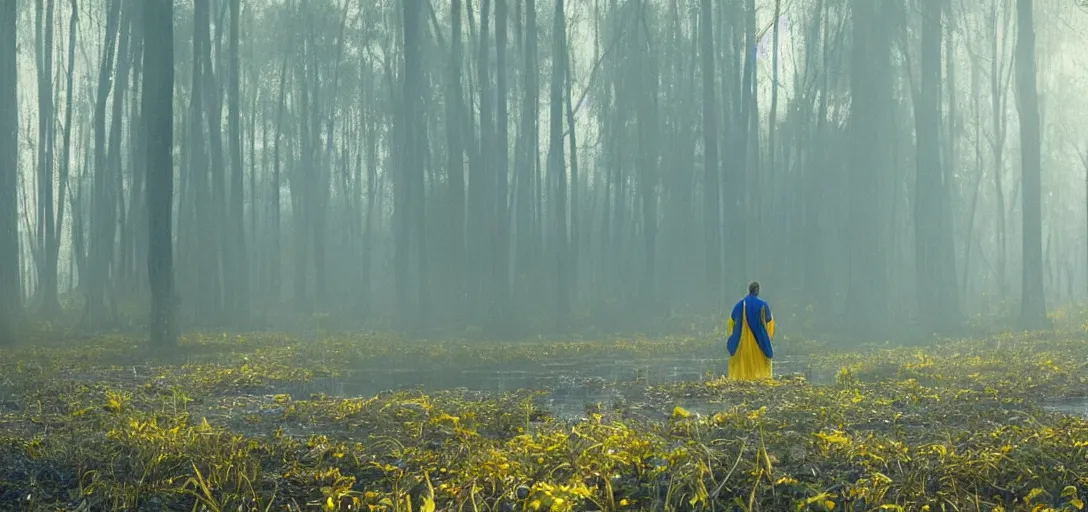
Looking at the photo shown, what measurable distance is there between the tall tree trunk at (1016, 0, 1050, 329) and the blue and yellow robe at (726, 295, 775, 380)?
15026mm

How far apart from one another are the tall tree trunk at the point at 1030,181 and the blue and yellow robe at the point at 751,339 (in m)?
15.0

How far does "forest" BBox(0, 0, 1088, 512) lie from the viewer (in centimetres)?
659

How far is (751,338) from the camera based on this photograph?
42.8 ft

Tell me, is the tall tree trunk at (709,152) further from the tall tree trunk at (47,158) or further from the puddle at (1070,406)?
the tall tree trunk at (47,158)

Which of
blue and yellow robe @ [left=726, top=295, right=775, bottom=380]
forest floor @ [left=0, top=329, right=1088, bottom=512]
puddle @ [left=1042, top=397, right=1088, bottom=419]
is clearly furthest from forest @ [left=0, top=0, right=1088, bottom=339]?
puddle @ [left=1042, top=397, right=1088, bottom=419]

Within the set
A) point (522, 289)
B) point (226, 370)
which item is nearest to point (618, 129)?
point (522, 289)

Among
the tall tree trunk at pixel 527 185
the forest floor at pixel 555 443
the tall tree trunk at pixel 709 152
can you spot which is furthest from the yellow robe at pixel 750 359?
the tall tree trunk at pixel 527 185

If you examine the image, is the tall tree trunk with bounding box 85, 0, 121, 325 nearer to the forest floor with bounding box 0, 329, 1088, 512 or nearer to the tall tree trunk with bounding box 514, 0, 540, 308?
the tall tree trunk with bounding box 514, 0, 540, 308

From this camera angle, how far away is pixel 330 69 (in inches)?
1684

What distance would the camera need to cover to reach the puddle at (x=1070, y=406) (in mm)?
10062

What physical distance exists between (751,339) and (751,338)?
16 millimetres

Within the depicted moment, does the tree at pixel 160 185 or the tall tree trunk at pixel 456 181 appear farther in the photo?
the tall tree trunk at pixel 456 181

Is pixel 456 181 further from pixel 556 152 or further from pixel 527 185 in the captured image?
pixel 527 185

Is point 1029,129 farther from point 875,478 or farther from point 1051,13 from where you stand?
point 875,478
